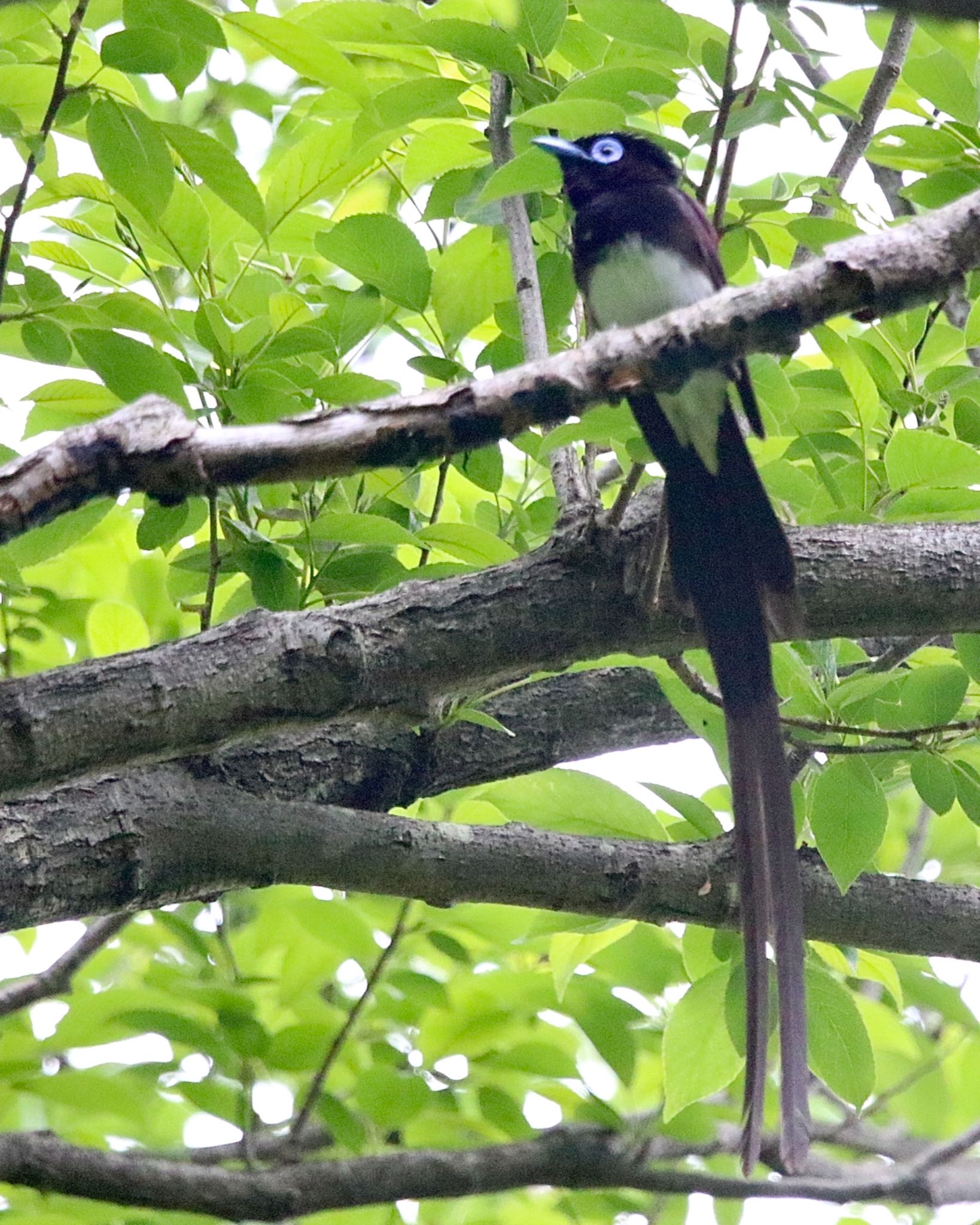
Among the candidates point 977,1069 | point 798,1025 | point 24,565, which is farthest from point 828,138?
point 977,1069

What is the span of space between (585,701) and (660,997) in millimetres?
706

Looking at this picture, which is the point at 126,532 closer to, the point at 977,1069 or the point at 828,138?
the point at 828,138

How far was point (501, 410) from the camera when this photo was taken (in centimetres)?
139

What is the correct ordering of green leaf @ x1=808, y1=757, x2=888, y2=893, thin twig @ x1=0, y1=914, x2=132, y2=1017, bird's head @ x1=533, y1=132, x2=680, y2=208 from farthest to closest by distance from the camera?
thin twig @ x1=0, y1=914, x2=132, y2=1017 < bird's head @ x1=533, y1=132, x2=680, y2=208 < green leaf @ x1=808, y1=757, x2=888, y2=893

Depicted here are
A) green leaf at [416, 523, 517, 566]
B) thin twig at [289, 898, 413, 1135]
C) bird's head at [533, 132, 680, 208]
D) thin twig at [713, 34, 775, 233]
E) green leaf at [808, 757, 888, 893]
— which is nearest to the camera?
green leaf at [808, 757, 888, 893]

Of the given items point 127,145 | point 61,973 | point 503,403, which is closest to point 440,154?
point 127,145

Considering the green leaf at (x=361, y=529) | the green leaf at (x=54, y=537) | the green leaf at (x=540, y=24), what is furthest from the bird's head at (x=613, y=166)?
the green leaf at (x=54, y=537)

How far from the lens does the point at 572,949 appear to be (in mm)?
2305

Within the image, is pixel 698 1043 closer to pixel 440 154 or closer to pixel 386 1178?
pixel 386 1178

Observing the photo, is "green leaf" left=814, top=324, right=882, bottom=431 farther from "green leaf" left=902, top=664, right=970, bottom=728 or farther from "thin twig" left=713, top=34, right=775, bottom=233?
"green leaf" left=902, top=664, right=970, bottom=728

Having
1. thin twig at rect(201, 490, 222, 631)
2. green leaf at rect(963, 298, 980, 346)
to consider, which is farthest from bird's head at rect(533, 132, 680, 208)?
thin twig at rect(201, 490, 222, 631)

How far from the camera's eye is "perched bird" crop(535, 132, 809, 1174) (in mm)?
1720

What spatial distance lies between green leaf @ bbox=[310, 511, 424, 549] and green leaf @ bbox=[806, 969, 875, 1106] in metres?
0.88

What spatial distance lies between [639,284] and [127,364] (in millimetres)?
907
